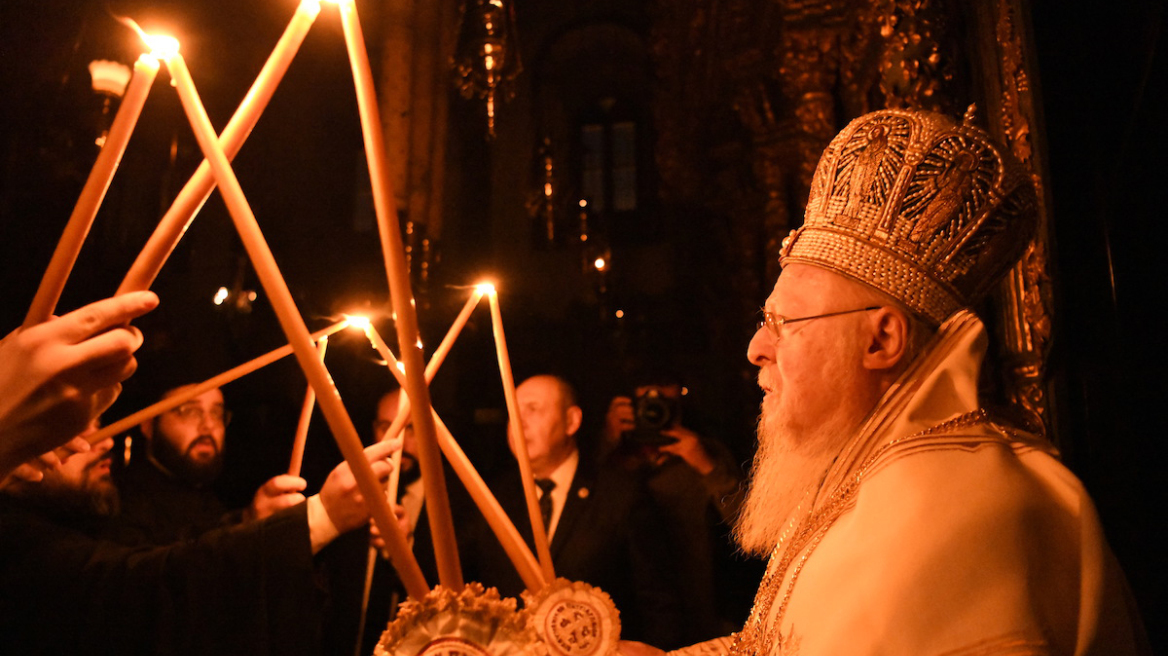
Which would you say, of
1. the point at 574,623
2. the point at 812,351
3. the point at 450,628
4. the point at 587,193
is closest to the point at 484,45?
the point at 812,351

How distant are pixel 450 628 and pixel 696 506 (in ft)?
5.71

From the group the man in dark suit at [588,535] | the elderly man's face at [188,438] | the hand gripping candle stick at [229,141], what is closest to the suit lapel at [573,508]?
the man in dark suit at [588,535]

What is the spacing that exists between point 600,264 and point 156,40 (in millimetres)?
3842

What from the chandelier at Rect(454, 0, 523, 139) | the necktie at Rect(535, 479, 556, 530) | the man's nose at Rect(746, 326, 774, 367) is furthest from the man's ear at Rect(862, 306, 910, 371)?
the chandelier at Rect(454, 0, 523, 139)

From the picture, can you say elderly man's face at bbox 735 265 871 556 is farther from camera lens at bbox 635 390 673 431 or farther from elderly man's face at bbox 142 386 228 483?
elderly man's face at bbox 142 386 228 483

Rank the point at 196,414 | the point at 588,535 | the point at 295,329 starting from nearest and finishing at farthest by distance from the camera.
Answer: the point at 295,329 < the point at 196,414 < the point at 588,535

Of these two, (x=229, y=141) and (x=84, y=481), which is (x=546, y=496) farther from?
(x=229, y=141)

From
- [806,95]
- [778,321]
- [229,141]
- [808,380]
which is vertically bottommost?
[808,380]

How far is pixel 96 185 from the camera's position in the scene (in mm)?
854

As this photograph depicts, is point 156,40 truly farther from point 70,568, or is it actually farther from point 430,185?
point 430,185

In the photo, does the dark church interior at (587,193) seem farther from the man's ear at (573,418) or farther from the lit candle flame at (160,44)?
the lit candle flame at (160,44)

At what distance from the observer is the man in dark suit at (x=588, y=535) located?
229 cm

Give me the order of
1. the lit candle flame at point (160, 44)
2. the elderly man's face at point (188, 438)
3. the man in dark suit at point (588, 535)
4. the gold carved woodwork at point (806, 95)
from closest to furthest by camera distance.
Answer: the lit candle flame at point (160, 44)
the gold carved woodwork at point (806, 95)
the elderly man's face at point (188, 438)
the man in dark suit at point (588, 535)

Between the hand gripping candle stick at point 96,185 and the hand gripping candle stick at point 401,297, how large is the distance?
288 mm
